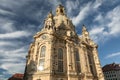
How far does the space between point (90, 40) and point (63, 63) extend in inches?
816

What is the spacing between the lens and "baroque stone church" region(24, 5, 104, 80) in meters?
36.2

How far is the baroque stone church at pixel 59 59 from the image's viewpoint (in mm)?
36231

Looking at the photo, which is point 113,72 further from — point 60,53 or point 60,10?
point 60,53

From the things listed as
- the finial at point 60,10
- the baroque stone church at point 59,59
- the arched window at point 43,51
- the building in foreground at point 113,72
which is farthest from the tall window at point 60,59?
the building in foreground at point 113,72

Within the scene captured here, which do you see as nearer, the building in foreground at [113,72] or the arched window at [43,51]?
the arched window at [43,51]

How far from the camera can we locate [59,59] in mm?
39938

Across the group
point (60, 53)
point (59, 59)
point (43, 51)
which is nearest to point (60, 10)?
point (60, 53)

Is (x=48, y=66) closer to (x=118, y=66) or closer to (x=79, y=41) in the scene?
(x=79, y=41)

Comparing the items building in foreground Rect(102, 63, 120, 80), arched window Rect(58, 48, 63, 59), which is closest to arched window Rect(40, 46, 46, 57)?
arched window Rect(58, 48, 63, 59)

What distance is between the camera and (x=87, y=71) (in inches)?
1657

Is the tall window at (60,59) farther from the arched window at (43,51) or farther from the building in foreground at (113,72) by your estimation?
the building in foreground at (113,72)

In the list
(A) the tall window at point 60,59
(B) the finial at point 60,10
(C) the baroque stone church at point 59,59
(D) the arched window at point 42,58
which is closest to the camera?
(C) the baroque stone church at point 59,59

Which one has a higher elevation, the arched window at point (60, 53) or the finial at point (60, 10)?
the finial at point (60, 10)

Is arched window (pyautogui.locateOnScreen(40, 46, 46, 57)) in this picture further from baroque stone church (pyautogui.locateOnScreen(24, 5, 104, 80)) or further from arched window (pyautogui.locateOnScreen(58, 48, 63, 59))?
arched window (pyautogui.locateOnScreen(58, 48, 63, 59))
